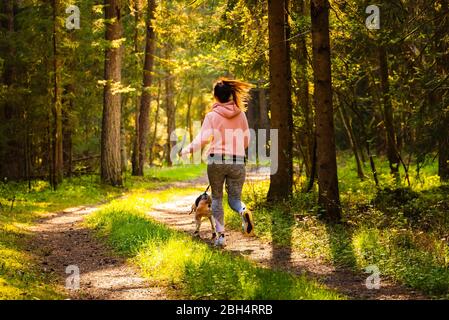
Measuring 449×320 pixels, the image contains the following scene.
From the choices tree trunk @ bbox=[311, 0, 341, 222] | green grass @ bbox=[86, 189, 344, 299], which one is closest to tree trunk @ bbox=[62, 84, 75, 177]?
green grass @ bbox=[86, 189, 344, 299]

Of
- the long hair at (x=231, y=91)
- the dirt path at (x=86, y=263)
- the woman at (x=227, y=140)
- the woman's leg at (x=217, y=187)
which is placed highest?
the long hair at (x=231, y=91)

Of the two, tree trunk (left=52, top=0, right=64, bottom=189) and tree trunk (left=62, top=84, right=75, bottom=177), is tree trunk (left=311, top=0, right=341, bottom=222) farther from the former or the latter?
tree trunk (left=62, top=84, right=75, bottom=177)

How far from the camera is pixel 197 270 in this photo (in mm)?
7555

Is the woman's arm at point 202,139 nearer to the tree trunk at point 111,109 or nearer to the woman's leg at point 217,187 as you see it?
the woman's leg at point 217,187

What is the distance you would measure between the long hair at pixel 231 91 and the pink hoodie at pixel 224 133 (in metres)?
0.14

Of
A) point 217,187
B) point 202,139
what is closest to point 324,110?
point 217,187

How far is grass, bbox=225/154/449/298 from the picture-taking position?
8.12 meters

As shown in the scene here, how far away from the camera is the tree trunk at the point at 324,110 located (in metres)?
11.7

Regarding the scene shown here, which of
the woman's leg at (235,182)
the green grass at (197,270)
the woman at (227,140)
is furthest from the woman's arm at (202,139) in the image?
the green grass at (197,270)

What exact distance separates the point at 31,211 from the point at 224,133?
30.0 ft

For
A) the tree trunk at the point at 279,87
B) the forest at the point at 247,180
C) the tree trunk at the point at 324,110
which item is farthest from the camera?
the tree trunk at the point at 279,87

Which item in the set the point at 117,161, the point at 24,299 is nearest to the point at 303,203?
the point at 24,299

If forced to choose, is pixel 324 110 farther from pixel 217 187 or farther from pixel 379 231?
pixel 217 187
